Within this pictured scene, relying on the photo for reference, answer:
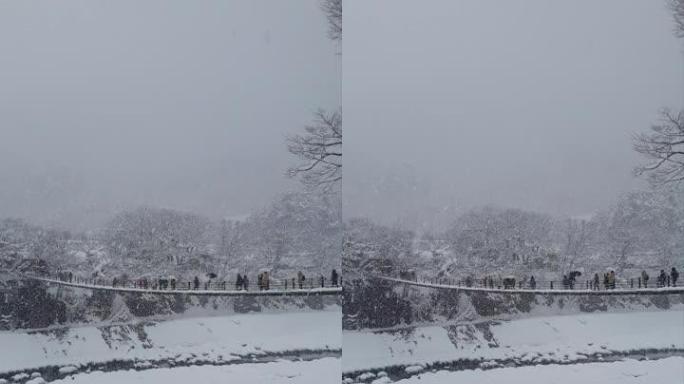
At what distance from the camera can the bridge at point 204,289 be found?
17.3 feet

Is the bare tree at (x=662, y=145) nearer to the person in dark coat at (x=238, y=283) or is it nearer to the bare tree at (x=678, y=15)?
the bare tree at (x=678, y=15)

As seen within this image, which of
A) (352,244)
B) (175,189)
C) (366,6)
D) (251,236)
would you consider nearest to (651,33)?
(366,6)

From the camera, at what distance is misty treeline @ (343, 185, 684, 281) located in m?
6.15

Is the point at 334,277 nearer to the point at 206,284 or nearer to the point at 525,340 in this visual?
the point at 206,284

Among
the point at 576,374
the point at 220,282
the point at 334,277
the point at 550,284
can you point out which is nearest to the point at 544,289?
the point at 550,284

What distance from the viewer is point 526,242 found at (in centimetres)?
624

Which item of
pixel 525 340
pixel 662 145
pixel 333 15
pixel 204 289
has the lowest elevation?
pixel 525 340

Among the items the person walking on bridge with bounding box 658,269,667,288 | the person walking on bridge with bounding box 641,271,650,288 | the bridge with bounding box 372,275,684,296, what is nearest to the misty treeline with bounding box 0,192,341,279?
the bridge with bounding box 372,275,684,296

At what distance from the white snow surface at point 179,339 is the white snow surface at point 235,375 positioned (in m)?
0.10

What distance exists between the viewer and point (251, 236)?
587cm

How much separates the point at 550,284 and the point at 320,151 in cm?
217

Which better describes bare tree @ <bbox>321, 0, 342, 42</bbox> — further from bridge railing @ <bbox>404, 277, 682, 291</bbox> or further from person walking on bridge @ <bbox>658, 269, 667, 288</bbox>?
person walking on bridge @ <bbox>658, 269, 667, 288</bbox>

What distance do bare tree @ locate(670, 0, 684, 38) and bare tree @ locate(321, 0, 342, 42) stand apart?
280 cm

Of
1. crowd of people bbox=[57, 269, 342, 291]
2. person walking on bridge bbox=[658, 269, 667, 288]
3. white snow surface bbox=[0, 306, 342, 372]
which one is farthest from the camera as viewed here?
person walking on bridge bbox=[658, 269, 667, 288]
